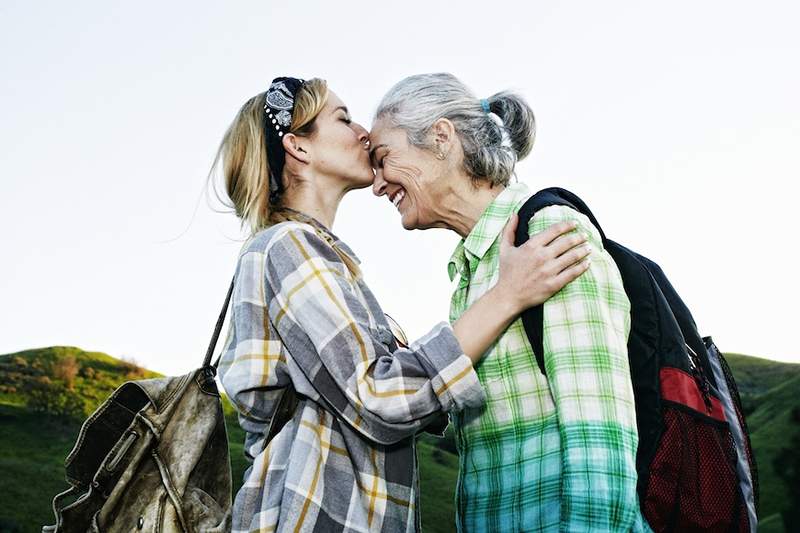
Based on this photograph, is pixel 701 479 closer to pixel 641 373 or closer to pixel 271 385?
pixel 641 373

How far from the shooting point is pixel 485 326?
3.02 metres

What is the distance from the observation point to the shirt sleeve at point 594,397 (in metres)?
2.69

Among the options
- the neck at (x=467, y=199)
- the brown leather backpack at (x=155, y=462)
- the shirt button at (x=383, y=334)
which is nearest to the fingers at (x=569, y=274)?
the shirt button at (x=383, y=334)

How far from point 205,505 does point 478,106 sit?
2225 millimetres

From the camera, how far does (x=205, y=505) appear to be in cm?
314

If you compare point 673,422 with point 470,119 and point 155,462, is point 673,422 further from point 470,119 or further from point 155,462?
point 155,462

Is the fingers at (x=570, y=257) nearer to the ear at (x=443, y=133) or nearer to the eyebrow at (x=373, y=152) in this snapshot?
the ear at (x=443, y=133)

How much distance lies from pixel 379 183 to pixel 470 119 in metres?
0.61

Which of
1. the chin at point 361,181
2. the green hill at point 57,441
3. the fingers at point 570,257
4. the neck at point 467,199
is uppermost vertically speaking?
the chin at point 361,181

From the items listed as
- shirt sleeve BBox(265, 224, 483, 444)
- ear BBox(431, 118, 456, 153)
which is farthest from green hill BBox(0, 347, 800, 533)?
shirt sleeve BBox(265, 224, 483, 444)

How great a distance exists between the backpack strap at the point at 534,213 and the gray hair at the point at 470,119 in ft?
2.01

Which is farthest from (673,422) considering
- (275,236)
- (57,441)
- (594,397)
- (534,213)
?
(57,441)

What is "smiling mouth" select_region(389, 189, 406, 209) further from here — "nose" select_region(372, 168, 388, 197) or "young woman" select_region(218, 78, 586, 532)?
"young woman" select_region(218, 78, 586, 532)

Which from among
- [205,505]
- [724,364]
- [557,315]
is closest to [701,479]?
[557,315]
